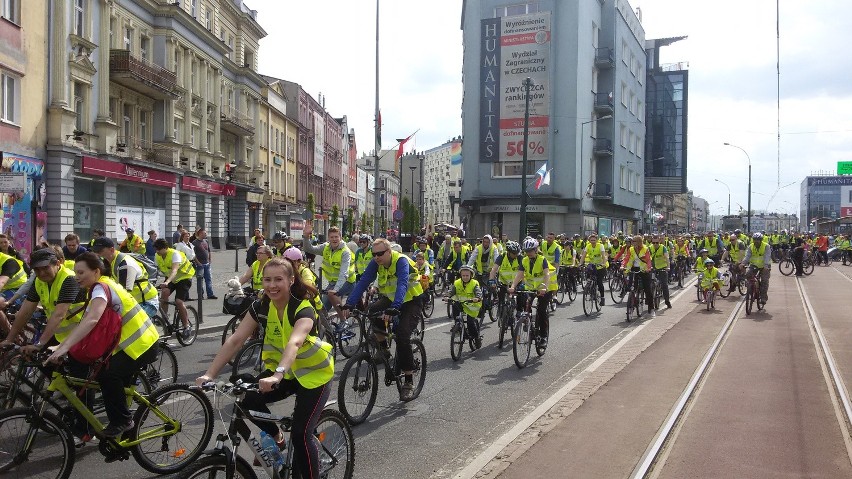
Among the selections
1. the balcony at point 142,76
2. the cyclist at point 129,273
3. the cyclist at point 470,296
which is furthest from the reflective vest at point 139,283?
the balcony at point 142,76

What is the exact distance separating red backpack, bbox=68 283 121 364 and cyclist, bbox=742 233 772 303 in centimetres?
1485

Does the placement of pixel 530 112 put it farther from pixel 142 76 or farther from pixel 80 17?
pixel 80 17

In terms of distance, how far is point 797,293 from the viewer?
71.9 ft

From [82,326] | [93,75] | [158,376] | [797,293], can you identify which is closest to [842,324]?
[797,293]

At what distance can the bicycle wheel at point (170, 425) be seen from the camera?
17.5 ft

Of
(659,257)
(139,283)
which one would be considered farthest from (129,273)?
(659,257)

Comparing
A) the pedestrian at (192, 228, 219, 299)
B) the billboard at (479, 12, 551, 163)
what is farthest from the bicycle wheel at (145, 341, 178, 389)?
the billboard at (479, 12, 551, 163)

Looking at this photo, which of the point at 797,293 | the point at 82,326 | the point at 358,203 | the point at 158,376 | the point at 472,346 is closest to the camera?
the point at 82,326

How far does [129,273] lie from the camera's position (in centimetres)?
797

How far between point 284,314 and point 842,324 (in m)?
13.8

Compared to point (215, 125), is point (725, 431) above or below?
below

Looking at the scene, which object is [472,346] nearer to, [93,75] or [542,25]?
[93,75]

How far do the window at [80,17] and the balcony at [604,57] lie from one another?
114 ft

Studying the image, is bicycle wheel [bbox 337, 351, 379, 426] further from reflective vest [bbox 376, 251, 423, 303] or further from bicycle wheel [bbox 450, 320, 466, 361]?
bicycle wheel [bbox 450, 320, 466, 361]
